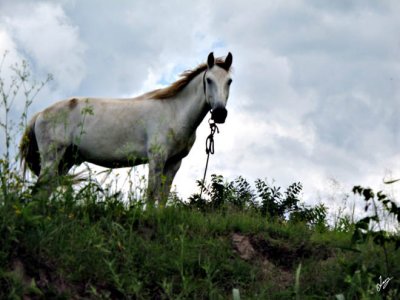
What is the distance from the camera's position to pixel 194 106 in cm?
873

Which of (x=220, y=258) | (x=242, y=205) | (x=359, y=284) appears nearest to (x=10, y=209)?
(x=220, y=258)

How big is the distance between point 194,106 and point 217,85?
0.56m

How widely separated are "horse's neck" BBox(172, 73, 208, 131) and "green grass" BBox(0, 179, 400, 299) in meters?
2.34

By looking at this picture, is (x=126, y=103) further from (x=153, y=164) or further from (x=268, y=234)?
(x=268, y=234)

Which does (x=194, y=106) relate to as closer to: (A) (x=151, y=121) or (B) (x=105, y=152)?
(A) (x=151, y=121)

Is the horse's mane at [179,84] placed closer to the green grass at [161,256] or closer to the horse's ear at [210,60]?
the horse's ear at [210,60]

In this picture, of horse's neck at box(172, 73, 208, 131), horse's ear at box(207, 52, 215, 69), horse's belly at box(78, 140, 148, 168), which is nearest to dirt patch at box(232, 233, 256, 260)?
horse's neck at box(172, 73, 208, 131)

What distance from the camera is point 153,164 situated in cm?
809

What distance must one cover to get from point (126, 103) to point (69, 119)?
2.87ft

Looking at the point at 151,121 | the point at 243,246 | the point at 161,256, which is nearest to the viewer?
the point at 161,256

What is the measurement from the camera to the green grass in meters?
4.23

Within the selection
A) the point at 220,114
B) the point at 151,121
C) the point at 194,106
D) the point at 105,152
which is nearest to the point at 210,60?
the point at 194,106

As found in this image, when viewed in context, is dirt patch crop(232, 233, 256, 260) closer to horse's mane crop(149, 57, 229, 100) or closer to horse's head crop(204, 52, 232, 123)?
horse's head crop(204, 52, 232, 123)

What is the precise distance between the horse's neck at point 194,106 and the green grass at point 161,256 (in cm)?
234
